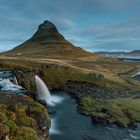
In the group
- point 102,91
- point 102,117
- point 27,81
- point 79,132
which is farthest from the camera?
point 102,91

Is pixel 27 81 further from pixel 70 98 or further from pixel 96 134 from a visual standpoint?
pixel 96 134

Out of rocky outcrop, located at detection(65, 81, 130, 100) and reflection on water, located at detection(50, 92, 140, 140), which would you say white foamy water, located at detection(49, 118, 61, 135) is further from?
rocky outcrop, located at detection(65, 81, 130, 100)

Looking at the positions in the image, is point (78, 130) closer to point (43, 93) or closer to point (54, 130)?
point (54, 130)

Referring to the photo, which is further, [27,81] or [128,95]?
[128,95]

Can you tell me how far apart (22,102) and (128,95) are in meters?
61.0

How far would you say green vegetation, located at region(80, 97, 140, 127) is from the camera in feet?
281

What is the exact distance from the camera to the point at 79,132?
73.9 meters

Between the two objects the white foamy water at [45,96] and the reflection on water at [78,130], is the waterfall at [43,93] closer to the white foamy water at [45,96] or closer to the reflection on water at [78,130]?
the white foamy water at [45,96]

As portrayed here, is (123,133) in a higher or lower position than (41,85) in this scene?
lower

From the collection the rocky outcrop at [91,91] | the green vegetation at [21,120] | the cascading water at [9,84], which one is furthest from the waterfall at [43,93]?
the green vegetation at [21,120]

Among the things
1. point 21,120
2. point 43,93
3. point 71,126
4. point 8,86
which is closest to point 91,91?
point 43,93

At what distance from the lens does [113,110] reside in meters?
90.9

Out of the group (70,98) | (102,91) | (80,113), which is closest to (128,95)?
(102,91)

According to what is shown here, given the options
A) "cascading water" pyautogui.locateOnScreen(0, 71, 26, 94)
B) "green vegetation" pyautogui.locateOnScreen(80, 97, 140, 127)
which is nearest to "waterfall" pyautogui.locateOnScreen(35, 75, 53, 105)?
"cascading water" pyautogui.locateOnScreen(0, 71, 26, 94)
